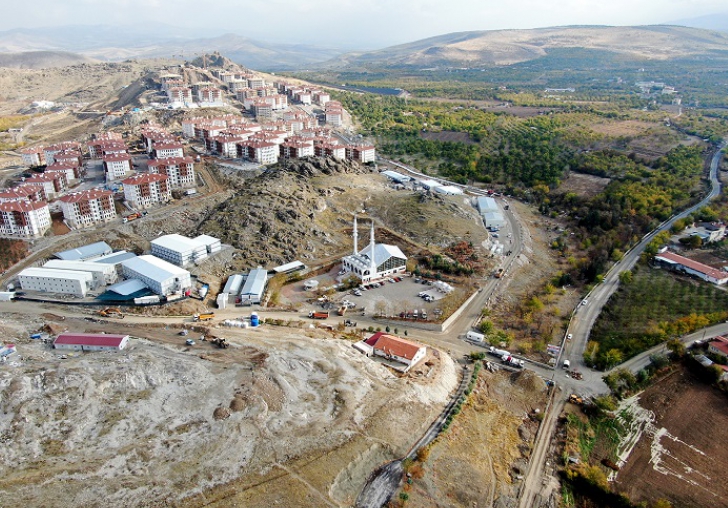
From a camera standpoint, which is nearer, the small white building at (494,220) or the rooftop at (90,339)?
the rooftop at (90,339)

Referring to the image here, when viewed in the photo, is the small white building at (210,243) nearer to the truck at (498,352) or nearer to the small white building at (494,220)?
the truck at (498,352)

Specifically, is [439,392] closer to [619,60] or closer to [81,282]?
[81,282]

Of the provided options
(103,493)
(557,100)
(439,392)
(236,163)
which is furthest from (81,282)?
(557,100)

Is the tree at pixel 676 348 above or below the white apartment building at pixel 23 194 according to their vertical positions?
below

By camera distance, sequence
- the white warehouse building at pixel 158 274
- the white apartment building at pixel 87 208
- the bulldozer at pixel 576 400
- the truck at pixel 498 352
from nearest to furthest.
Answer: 1. the bulldozer at pixel 576 400
2. the truck at pixel 498 352
3. the white warehouse building at pixel 158 274
4. the white apartment building at pixel 87 208

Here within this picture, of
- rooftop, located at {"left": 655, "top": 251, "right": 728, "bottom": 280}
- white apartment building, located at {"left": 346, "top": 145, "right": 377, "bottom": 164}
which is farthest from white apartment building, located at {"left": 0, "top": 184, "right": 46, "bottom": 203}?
rooftop, located at {"left": 655, "top": 251, "right": 728, "bottom": 280}

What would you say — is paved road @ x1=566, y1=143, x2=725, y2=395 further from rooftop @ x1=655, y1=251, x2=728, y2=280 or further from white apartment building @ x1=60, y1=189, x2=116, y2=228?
white apartment building @ x1=60, y1=189, x2=116, y2=228

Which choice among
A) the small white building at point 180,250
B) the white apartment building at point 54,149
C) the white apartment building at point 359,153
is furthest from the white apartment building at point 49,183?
the white apartment building at point 359,153
